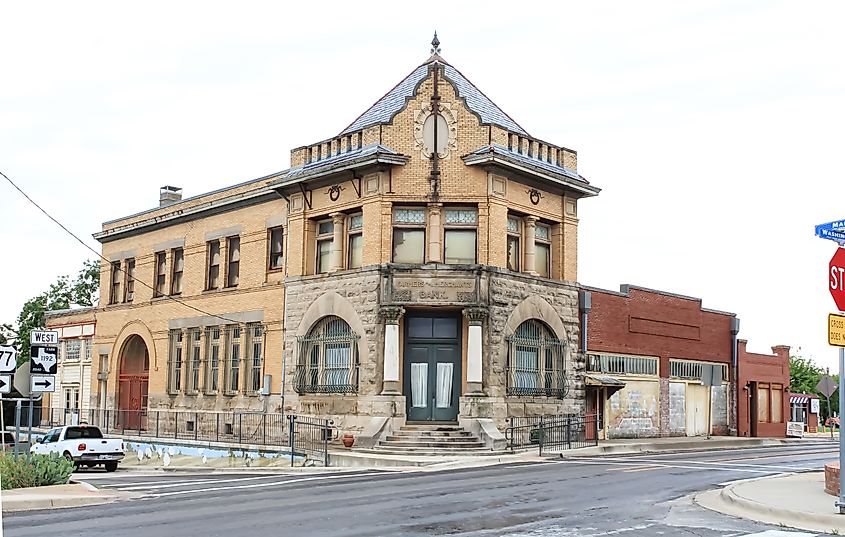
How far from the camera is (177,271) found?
132ft

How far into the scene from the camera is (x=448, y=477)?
21.1 metres

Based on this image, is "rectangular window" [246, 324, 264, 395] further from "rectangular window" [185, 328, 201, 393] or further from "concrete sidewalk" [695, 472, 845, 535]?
"concrete sidewalk" [695, 472, 845, 535]

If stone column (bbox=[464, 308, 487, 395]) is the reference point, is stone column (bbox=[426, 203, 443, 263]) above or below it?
above

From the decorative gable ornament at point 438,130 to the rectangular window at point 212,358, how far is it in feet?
40.1

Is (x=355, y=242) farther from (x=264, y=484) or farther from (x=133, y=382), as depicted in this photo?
(x=133, y=382)

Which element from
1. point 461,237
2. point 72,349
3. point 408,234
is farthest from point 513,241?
point 72,349

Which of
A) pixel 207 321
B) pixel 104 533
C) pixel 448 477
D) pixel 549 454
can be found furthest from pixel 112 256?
pixel 104 533

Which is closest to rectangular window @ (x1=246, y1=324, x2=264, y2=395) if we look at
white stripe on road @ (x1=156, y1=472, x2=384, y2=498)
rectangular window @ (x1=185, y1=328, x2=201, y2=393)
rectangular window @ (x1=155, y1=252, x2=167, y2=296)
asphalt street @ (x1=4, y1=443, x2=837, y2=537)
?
rectangular window @ (x1=185, y1=328, x2=201, y2=393)

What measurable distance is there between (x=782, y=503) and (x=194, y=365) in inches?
1105

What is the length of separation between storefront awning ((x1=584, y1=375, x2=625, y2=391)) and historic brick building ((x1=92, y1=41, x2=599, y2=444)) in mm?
402

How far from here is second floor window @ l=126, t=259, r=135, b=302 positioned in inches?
1698

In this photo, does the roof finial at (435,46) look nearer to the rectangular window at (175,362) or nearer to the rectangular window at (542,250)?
the rectangular window at (542,250)

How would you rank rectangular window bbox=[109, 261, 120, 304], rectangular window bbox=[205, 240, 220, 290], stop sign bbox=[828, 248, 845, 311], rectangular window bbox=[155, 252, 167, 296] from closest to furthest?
1. stop sign bbox=[828, 248, 845, 311]
2. rectangular window bbox=[205, 240, 220, 290]
3. rectangular window bbox=[155, 252, 167, 296]
4. rectangular window bbox=[109, 261, 120, 304]

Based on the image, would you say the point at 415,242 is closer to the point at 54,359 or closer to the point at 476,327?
the point at 476,327
